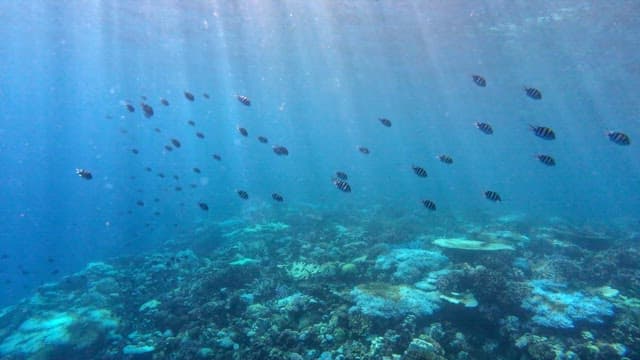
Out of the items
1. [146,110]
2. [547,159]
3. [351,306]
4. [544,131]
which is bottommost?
[351,306]

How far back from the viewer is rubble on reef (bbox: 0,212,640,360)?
29.5 feet

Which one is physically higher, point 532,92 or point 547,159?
point 532,92

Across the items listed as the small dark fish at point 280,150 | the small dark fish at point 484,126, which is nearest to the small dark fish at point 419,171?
the small dark fish at point 484,126

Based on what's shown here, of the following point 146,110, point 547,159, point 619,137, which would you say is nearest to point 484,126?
point 547,159

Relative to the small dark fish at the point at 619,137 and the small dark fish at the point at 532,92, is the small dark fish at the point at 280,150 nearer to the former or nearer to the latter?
the small dark fish at the point at 532,92

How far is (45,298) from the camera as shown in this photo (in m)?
16.9

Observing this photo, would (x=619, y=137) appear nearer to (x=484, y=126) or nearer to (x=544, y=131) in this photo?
(x=544, y=131)

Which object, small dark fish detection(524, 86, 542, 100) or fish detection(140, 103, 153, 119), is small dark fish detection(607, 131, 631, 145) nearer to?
small dark fish detection(524, 86, 542, 100)

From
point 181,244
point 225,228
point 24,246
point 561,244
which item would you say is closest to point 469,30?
point 561,244

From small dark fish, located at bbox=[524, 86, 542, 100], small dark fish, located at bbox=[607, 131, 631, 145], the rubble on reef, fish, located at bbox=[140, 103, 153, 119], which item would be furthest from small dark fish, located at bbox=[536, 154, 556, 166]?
fish, located at bbox=[140, 103, 153, 119]

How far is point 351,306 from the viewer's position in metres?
10.0

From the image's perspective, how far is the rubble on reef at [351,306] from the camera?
29.5 ft

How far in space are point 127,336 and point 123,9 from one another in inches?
1079

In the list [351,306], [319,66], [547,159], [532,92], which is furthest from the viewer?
[319,66]
